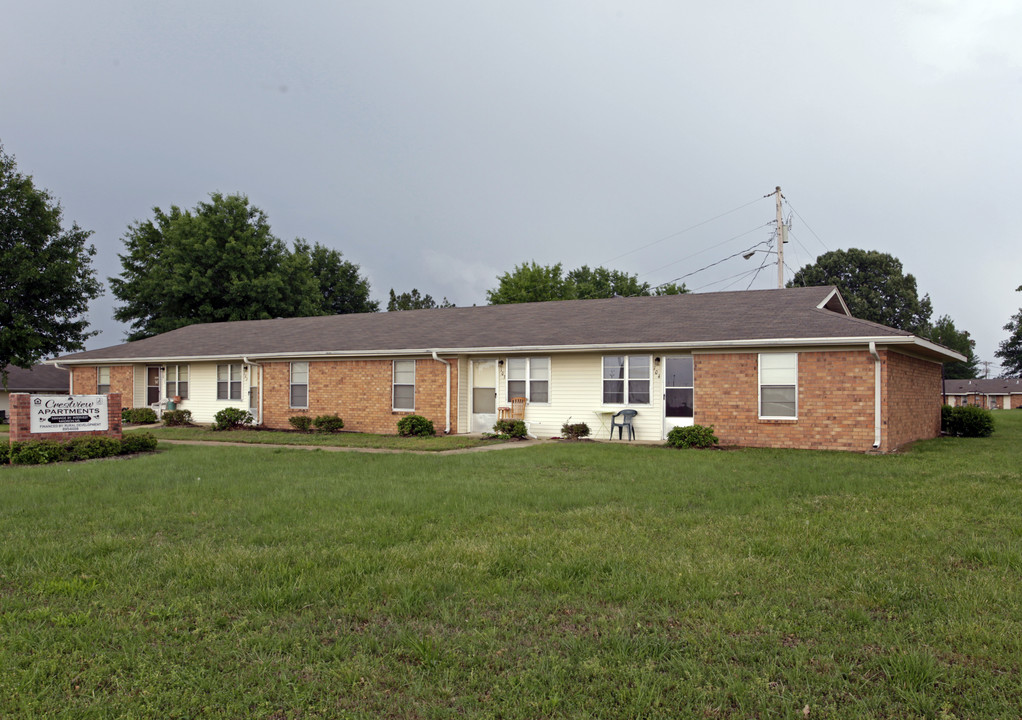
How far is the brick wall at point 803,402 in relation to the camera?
1373 cm

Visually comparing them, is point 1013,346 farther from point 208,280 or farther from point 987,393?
point 208,280

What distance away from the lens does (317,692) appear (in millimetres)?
3193

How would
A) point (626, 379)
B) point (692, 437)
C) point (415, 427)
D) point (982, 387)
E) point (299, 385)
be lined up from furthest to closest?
point (982, 387) → point (299, 385) → point (415, 427) → point (626, 379) → point (692, 437)

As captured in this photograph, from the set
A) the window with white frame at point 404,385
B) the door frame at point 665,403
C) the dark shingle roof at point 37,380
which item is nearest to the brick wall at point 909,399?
the door frame at point 665,403

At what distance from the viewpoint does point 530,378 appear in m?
→ 17.6

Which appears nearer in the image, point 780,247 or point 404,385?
point 404,385

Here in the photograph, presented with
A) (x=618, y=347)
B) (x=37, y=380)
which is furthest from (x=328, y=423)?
(x=37, y=380)

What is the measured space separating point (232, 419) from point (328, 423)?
379cm

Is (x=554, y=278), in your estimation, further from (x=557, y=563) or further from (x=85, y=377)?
(x=557, y=563)

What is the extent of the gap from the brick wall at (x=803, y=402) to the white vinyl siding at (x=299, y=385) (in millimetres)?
11841

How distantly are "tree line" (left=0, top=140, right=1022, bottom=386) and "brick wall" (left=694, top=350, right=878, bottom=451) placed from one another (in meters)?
28.8

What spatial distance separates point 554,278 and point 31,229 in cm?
2883

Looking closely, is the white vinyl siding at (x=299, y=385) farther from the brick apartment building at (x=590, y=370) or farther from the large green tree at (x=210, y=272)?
the large green tree at (x=210, y=272)

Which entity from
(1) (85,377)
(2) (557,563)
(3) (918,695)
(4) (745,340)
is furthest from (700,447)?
(1) (85,377)
